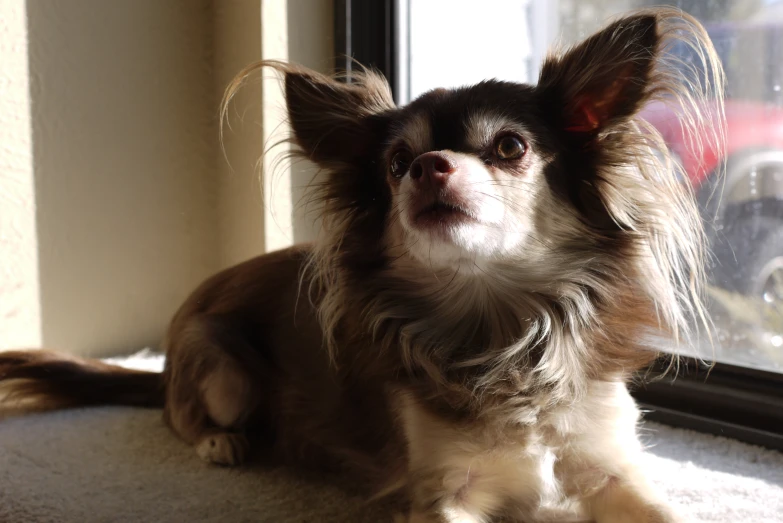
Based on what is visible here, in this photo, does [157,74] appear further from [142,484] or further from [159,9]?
[142,484]

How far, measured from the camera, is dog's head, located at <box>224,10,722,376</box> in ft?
4.08

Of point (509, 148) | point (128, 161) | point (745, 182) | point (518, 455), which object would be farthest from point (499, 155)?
point (128, 161)

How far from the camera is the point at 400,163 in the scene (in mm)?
1390

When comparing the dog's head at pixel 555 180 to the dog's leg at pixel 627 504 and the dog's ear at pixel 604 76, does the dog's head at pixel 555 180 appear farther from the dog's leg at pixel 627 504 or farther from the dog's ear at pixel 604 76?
the dog's leg at pixel 627 504

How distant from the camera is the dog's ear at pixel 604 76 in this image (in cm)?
126

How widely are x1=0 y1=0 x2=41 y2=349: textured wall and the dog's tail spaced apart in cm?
49

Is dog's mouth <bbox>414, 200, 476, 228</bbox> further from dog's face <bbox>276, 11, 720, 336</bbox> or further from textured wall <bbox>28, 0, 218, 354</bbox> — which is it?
textured wall <bbox>28, 0, 218, 354</bbox>

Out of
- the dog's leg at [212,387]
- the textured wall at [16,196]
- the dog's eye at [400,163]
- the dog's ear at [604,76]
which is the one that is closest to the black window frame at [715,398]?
the dog's ear at [604,76]

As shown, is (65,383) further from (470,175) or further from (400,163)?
(470,175)

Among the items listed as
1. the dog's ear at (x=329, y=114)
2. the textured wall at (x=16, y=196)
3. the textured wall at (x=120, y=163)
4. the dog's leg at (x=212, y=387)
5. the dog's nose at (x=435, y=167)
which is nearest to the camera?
the dog's nose at (x=435, y=167)

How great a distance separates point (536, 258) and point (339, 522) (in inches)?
24.1

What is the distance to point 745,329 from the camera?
188 centimetres

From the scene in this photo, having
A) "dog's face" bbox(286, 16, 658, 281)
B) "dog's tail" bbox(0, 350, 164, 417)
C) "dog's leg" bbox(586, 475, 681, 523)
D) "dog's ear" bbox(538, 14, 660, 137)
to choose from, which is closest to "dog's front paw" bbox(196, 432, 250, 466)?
"dog's tail" bbox(0, 350, 164, 417)

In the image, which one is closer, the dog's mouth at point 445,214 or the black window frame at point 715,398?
the dog's mouth at point 445,214
